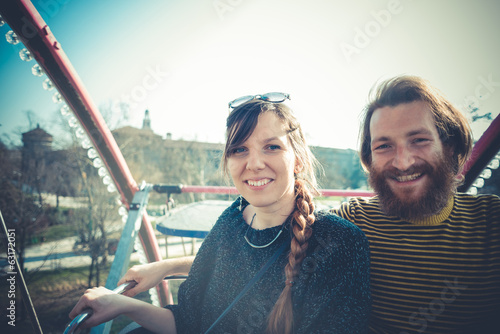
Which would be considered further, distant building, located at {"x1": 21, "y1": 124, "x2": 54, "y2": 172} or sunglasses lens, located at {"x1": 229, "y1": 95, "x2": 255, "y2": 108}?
distant building, located at {"x1": 21, "y1": 124, "x2": 54, "y2": 172}

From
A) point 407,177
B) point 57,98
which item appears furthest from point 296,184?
point 57,98

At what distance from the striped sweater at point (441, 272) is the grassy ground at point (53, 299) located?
297 inches

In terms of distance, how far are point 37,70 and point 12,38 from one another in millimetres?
237

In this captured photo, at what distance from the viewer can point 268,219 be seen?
1.39 metres

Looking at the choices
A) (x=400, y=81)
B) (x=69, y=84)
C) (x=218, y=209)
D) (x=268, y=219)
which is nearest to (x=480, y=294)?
(x=268, y=219)

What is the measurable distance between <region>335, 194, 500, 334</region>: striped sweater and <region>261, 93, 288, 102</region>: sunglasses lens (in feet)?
3.68

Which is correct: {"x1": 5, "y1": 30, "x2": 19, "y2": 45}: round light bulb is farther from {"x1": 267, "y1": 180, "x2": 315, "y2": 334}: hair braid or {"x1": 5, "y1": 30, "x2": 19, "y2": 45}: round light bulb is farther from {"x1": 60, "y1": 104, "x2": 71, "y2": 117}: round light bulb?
{"x1": 267, "y1": 180, "x2": 315, "y2": 334}: hair braid

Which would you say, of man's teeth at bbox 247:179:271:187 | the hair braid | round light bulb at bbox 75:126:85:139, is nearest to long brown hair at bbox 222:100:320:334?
the hair braid

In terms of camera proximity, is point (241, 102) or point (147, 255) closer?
point (241, 102)

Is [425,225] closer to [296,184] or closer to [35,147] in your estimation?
[296,184]

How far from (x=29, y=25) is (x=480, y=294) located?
3.50 metres

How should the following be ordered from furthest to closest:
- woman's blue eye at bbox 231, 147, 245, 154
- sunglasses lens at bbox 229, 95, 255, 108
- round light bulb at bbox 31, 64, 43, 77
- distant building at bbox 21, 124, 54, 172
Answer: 1. distant building at bbox 21, 124, 54, 172
2. round light bulb at bbox 31, 64, 43, 77
3. sunglasses lens at bbox 229, 95, 255, 108
4. woman's blue eye at bbox 231, 147, 245, 154

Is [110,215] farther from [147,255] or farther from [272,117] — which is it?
[272,117]

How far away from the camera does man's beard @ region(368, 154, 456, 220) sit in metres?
1.39
